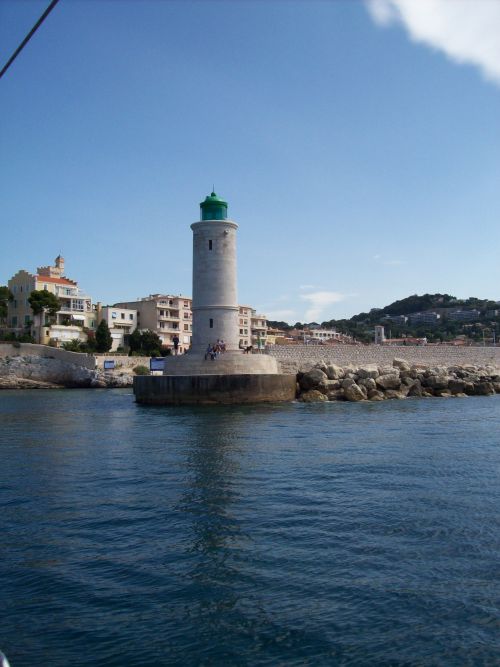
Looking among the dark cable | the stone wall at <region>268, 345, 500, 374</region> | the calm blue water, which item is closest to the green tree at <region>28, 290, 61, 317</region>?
the stone wall at <region>268, 345, 500, 374</region>

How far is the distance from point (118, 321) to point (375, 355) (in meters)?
32.6

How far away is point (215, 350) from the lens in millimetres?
31688

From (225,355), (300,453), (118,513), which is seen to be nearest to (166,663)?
(118,513)

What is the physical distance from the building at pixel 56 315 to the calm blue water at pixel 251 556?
49.5m

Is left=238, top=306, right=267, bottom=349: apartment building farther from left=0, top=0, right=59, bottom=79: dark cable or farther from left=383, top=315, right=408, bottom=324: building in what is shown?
left=383, top=315, right=408, bottom=324: building

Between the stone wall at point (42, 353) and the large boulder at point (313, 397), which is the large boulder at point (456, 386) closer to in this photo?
the large boulder at point (313, 397)

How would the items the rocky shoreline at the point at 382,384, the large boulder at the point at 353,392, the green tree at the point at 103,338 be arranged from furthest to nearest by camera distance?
the green tree at the point at 103,338 < the rocky shoreline at the point at 382,384 < the large boulder at the point at 353,392

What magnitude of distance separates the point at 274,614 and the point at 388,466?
24.9ft

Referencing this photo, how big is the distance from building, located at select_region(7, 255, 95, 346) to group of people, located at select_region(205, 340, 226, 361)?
3434 cm

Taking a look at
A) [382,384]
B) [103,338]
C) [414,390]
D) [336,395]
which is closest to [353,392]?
[336,395]

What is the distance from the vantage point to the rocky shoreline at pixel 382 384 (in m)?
31.8

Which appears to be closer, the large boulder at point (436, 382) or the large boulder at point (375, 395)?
the large boulder at point (375, 395)

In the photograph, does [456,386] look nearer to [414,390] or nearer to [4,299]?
[414,390]

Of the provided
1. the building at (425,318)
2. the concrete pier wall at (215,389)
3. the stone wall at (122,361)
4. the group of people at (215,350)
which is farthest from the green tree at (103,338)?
the building at (425,318)
